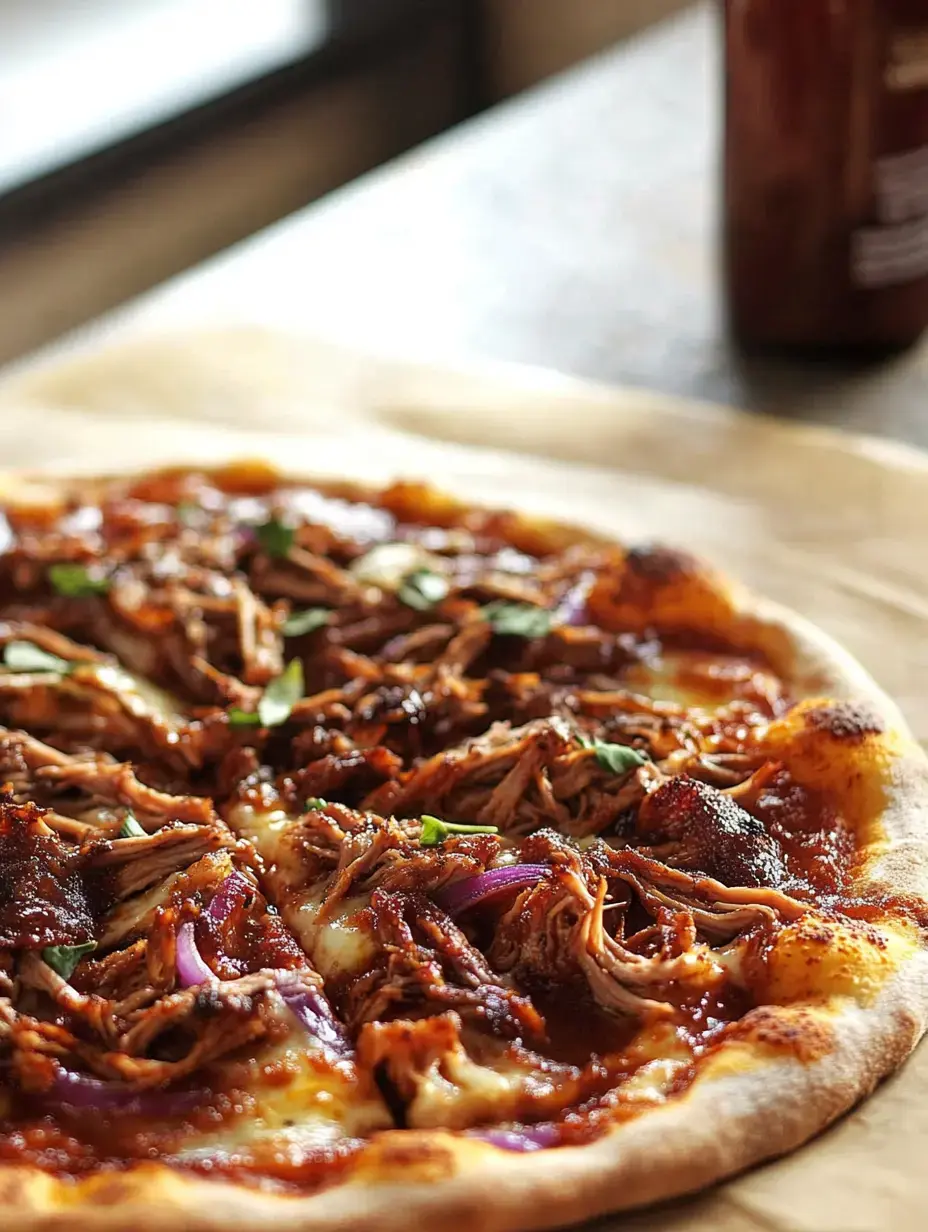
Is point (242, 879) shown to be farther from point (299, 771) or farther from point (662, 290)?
point (662, 290)

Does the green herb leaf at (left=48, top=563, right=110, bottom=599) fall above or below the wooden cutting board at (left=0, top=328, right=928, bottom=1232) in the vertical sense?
above

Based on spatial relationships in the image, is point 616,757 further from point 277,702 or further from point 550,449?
point 550,449

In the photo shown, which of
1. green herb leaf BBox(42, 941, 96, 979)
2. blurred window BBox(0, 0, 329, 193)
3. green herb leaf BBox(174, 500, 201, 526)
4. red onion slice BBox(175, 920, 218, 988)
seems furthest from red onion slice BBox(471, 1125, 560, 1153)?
blurred window BBox(0, 0, 329, 193)

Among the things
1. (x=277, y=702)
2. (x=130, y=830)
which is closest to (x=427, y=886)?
(x=130, y=830)

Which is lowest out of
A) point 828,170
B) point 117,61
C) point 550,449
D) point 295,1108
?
point 550,449

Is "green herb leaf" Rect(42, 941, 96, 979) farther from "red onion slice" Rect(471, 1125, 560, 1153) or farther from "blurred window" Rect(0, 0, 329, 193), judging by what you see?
"blurred window" Rect(0, 0, 329, 193)
